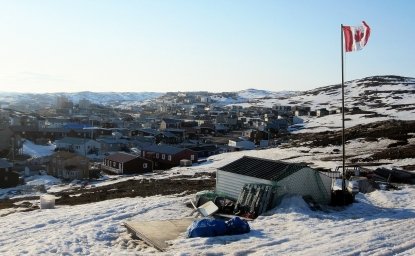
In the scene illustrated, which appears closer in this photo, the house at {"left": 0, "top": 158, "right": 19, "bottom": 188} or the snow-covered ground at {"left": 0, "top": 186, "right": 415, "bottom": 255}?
the snow-covered ground at {"left": 0, "top": 186, "right": 415, "bottom": 255}

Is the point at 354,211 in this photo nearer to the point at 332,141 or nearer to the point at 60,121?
the point at 332,141

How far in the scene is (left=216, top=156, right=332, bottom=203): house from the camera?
21.0 meters

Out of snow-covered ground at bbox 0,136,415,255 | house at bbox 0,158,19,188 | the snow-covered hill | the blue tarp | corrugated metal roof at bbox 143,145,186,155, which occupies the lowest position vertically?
house at bbox 0,158,19,188

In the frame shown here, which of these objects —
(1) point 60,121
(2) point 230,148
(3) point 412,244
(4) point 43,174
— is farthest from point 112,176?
(1) point 60,121

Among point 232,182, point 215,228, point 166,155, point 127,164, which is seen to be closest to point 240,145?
point 166,155

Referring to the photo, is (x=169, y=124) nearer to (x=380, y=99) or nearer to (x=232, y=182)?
(x=380, y=99)

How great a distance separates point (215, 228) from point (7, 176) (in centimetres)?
4157

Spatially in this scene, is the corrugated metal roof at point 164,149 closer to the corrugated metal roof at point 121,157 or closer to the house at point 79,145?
the corrugated metal roof at point 121,157

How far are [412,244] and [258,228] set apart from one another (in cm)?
528

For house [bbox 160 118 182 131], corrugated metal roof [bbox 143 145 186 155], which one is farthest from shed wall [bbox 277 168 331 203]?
house [bbox 160 118 182 131]

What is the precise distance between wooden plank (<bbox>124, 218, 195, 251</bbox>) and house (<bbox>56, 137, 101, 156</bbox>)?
60.4m

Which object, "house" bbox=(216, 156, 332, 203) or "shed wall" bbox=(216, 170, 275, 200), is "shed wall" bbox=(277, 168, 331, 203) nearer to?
"house" bbox=(216, 156, 332, 203)

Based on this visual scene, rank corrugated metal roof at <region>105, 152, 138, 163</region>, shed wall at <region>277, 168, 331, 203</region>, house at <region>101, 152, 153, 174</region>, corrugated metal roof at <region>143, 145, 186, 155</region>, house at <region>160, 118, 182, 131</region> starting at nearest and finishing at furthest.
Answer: shed wall at <region>277, 168, 331, 203</region>, house at <region>101, 152, 153, 174</region>, corrugated metal roof at <region>105, 152, 138, 163</region>, corrugated metal roof at <region>143, 145, 186, 155</region>, house at <region>160, 118, 182, 131</region>

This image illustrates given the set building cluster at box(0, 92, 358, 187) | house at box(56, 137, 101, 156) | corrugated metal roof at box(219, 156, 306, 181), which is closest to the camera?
corrugated metal roof at box(219, 156, 306, 181)
